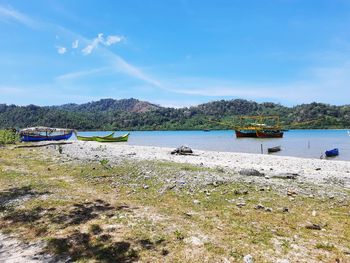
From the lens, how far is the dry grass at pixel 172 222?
6.19 meters


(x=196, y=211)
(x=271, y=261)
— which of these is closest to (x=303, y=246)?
(x=271, y=261)

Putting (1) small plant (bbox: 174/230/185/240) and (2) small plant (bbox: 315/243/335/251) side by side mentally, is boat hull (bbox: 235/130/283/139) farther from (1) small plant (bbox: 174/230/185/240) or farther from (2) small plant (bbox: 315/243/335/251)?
(1) small plant (bbox: 174/230/185/240)

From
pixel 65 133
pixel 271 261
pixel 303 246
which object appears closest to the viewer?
pixel 271 261

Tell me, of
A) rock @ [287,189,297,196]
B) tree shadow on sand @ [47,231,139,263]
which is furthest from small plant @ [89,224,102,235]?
rock @ [287,189,297,196]

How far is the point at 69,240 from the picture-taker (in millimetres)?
6918

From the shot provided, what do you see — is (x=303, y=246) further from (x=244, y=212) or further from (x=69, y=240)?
(x=69, y=240)

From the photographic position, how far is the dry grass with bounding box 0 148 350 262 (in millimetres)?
6188

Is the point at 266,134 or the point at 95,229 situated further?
the point at 266,134

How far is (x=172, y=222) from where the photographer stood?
26.2 ft

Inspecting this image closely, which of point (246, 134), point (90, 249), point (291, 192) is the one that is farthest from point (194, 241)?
point (246, 134)

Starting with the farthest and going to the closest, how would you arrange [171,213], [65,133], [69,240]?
[65,133], [171,213], [69,240]

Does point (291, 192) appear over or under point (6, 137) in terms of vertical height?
under

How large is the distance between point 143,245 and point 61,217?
137 inches

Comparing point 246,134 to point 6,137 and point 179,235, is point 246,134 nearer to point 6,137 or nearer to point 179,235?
point 6,137
